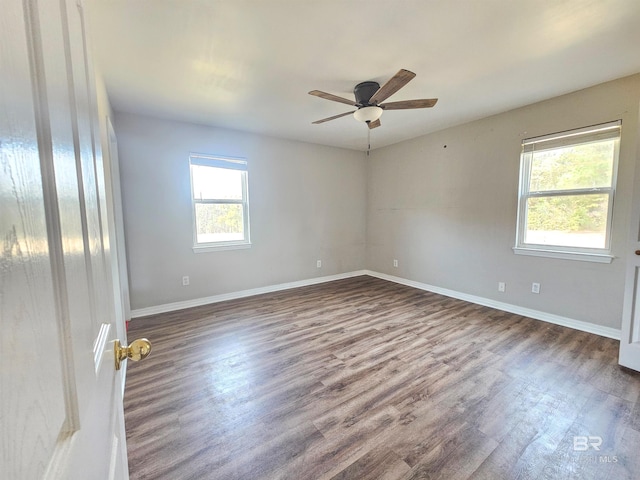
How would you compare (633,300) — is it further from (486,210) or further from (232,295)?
(232,295)

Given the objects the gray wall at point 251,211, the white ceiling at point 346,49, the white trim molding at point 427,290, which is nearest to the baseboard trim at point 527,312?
the white trim molding at point 427,290

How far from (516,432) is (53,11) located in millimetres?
2486

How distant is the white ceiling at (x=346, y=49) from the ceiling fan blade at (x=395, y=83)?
0.24m

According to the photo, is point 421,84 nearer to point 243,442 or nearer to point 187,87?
point 187,87

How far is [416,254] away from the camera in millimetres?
4566

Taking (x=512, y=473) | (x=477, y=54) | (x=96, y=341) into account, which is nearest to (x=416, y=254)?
(x=477, y=54)

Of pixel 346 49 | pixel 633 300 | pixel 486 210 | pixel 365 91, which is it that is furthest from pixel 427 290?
pixel 346 49

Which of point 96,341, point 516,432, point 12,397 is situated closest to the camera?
point 12,397

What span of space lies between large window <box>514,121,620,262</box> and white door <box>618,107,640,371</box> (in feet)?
2.33

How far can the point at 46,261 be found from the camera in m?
0.32

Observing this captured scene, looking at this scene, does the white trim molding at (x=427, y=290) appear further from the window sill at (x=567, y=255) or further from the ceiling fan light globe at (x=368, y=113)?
the ceiling fan light globe at (x=368, y=113)

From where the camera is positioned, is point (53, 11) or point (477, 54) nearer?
point (53, 11)

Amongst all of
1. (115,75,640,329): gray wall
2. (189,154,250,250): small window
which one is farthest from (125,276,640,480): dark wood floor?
(189,154,250,250): small window

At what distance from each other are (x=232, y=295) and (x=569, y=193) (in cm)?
428
